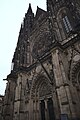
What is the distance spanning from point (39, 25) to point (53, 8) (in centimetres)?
287

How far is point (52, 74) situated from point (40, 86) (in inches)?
87.9

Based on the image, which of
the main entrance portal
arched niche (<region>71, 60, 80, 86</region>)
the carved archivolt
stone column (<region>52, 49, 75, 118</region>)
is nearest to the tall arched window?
stone column (<region>52, 49, 75, 118</region>)

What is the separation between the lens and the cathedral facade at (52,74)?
27.3ft

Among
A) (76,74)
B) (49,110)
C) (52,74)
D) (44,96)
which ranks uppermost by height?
(52,74)

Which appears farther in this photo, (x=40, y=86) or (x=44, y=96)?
(x=40, y=86)

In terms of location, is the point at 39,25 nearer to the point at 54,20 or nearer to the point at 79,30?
the point at 54,20

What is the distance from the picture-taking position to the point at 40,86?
11.8 metres

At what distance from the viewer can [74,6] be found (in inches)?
458

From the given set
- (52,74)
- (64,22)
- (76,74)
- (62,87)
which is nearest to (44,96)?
(52,74)

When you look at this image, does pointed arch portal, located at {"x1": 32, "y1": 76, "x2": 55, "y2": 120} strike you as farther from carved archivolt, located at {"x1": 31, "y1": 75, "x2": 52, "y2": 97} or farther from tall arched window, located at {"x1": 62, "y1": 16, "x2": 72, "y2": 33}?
tall arched window, located at {"x1": 62, "y1": 16, "x2": 72, "y2": 33}

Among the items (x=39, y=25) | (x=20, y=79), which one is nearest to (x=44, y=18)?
(x=39, y=25)

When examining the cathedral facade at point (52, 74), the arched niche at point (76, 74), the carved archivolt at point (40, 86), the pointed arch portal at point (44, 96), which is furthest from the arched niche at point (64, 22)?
the pointed arch portal at point (44, 96)

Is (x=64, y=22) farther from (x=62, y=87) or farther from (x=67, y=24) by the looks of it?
(x=62, y=87)

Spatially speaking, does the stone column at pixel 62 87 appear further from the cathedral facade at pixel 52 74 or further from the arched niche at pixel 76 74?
the arched niche at pixel 76 74
